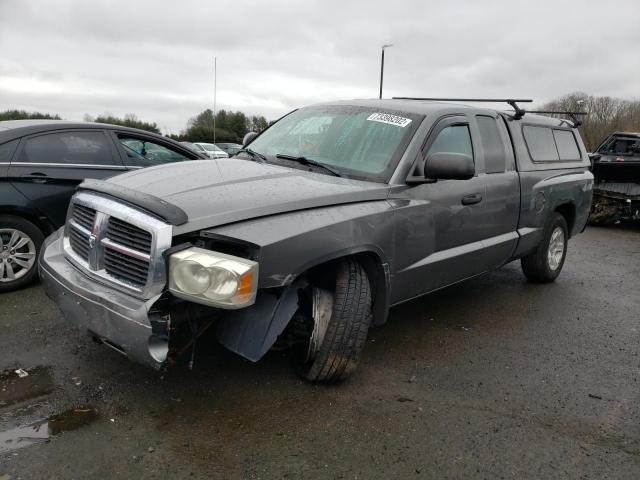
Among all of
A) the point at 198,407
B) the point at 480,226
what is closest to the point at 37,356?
the point at 198,407

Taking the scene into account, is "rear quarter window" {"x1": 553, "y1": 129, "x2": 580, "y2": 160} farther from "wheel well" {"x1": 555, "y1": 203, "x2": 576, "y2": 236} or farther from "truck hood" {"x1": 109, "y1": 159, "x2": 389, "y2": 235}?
"truck hood" {"x1": 109, "y1": 159, "x2": 389, "y2": 235}

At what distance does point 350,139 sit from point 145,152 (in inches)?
111

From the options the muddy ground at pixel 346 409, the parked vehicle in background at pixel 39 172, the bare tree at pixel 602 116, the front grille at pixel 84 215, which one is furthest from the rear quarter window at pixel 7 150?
the bare tree at pixel 602 116

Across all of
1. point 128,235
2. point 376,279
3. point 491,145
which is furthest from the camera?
point 491,145

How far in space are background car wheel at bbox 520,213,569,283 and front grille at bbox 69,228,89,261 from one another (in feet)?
14.2

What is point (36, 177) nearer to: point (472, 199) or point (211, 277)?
point (211, 277)

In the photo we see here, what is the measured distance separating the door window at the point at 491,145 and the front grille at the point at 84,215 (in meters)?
2.99

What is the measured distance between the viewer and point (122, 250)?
2.62 meters

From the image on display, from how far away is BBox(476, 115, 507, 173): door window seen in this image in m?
4.27

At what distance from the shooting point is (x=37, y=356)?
3396 millimetres

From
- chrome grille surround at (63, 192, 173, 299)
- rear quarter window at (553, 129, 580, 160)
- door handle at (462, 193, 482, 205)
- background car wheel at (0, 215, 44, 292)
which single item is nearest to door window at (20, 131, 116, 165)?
background car wheel at (0, 215, 44, 292)

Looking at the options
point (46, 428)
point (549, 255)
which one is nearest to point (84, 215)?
point (46, 428)

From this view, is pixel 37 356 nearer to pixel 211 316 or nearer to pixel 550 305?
pixel 211 316

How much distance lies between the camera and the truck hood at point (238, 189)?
263 centimetres
